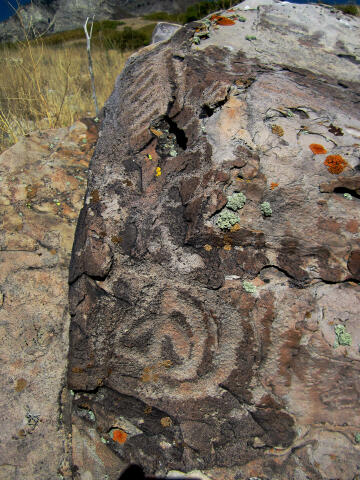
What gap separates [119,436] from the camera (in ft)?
4.99

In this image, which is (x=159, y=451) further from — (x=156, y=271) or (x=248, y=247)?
(x=248, y=247)

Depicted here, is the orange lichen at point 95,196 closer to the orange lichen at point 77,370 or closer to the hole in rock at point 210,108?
the hole in rock at point 210,108

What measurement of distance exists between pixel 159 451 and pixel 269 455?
50 cm

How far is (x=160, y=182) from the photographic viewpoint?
5.72ft

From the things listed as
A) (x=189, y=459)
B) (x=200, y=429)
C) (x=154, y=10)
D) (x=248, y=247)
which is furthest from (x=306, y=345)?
(x=154, y=10)

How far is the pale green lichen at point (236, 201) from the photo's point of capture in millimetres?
1514

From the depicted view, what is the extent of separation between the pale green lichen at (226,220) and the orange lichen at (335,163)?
1.63ft

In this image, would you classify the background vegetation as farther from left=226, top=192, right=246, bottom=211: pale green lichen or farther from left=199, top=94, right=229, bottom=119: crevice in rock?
left=226, top=192, right=246, bottom=211: pale green lichen

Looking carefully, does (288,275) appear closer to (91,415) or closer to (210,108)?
(210,108)

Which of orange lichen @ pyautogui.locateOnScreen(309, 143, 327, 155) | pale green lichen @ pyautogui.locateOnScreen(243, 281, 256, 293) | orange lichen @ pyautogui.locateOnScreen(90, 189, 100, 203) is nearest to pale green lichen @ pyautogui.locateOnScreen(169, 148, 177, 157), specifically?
orange lichen @ pyautogui.locateOnScreen(90, 189, 100, 203)

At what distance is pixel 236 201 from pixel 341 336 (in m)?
0.74

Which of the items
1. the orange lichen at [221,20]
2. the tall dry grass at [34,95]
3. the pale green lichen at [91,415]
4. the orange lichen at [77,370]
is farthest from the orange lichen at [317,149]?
the tall dry grass at [34,95]

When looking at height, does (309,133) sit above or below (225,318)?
above

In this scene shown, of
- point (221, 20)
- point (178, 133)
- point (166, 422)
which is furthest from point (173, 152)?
point (166, 422)
